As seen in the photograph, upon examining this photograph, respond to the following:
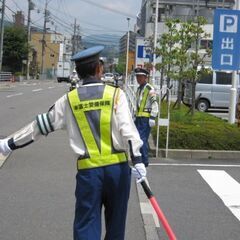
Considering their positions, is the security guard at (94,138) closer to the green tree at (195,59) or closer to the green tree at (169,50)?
the green tree at (195,59)

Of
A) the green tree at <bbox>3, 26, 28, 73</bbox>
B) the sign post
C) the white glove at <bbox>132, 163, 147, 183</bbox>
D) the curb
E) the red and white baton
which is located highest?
the green tree at <bbox>3, 26, 28, 73</bbox>

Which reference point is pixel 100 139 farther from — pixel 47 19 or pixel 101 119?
pixel 47 19

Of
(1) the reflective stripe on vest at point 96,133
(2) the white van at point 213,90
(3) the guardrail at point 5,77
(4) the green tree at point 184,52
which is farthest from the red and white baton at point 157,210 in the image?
(3) the guardrail at point 5,77

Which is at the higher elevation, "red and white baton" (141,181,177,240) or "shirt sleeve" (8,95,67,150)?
"shirt sleeve" (8,95,67,150)

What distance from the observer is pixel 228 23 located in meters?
15.0

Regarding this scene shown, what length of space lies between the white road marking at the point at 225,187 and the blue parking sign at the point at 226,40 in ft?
17.0

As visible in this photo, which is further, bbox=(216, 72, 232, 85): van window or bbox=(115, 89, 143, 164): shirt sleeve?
bbox=(216, 72, 232, 85): van window

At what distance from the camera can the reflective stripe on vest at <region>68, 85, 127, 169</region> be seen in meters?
4.02

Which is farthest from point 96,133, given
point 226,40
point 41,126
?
point 226,40

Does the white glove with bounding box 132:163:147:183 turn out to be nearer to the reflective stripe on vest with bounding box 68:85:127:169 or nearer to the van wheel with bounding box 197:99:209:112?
the reflective stripe on vest with bounding box 68:85:127:169

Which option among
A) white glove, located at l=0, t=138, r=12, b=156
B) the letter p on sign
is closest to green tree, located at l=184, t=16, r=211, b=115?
the letter p on sign

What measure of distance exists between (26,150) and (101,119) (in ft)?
28.5

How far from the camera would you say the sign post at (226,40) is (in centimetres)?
1489

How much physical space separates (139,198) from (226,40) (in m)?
8.14
